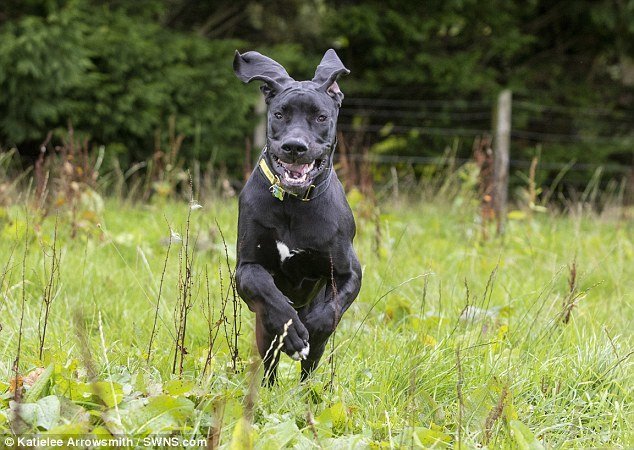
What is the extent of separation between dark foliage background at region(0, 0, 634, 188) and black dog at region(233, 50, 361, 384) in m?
5.82

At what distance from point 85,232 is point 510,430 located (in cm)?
349

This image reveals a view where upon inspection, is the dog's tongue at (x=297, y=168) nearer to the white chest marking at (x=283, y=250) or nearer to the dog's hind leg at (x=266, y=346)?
the white chest marking at (x=283, y=250)

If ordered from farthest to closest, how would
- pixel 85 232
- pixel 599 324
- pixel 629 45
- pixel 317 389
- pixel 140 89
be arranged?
pixel 629 45, pixel 140 89, pixel 85 232, pixel 599 324, pixel 317 389

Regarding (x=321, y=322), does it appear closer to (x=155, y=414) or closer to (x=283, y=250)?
(x=283, y=250)

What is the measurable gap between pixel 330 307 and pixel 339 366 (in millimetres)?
497

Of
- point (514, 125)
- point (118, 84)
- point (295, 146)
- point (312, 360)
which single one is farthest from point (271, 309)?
point (514, 125)

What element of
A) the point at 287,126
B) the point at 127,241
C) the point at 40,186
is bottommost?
the point at 127,241

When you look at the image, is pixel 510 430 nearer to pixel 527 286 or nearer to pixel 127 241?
pixel 527 286

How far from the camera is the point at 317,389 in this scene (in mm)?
2941

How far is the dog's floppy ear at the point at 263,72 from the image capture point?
9.37 feet

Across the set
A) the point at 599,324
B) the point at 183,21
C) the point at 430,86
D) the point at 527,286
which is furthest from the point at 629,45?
the point at 599,324

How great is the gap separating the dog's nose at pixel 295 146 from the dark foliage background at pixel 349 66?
19.7 feet

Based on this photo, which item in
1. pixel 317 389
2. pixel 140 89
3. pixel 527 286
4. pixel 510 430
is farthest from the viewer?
pixel 140 89

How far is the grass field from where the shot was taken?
2.52m
